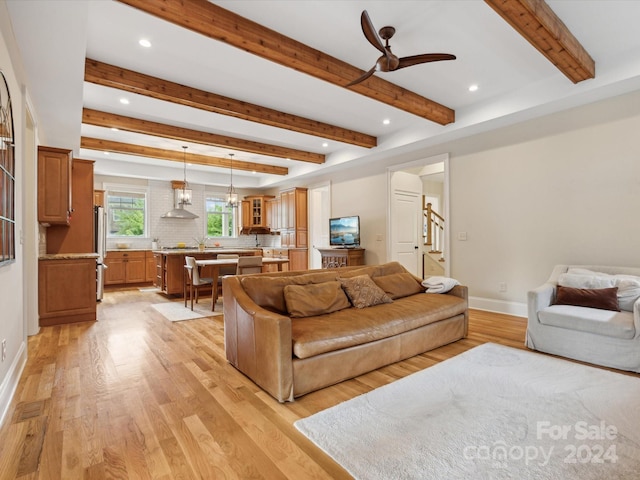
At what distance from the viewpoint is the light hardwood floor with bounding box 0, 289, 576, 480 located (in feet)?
5.32

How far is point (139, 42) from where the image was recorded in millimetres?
3143

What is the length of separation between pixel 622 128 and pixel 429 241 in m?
4.54

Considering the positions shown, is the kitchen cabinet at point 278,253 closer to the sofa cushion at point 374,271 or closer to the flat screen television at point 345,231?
the flat screen television at point 345,231

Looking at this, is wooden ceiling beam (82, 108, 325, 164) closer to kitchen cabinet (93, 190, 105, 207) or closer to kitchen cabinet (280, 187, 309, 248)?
kitchen cabinet (280, 187, 309, 248)

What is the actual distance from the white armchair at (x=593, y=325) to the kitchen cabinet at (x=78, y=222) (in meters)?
6.08

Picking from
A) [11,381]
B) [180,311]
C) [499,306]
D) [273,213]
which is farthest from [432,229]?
[11,381]

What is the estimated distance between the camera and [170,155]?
23.4 feet

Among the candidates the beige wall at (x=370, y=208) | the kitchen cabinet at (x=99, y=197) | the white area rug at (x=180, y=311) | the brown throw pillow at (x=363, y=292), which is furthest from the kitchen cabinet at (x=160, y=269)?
the brown throw pillow at (x=363, y=292)

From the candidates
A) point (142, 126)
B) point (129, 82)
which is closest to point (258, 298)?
point (129, 82)

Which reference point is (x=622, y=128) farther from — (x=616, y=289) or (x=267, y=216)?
(x=267, y=216)

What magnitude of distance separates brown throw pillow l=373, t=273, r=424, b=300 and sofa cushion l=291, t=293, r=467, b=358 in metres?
0.11

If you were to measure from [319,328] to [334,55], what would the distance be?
276 cm

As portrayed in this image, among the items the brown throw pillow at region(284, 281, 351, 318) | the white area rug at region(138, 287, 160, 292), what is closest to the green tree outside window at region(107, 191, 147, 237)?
the white area rug at region(138, 287, 160, 292)

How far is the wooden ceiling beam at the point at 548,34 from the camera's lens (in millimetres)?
2488
